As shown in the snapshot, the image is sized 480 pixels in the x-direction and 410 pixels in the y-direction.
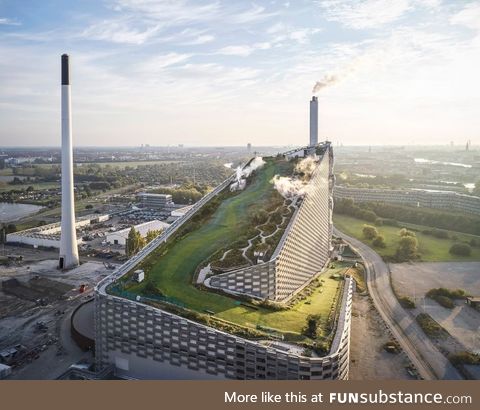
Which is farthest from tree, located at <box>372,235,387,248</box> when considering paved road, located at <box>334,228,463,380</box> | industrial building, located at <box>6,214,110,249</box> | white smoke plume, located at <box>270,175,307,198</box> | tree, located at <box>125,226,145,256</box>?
industrial building, located at <box>6,214,110,249</box>

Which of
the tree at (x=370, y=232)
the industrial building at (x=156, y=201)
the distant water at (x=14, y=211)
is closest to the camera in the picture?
the tree at (x=370, y=232)

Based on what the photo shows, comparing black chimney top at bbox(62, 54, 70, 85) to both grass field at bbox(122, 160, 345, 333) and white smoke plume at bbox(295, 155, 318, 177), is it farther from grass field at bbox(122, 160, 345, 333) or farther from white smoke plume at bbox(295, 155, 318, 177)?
white smoke plume at bbox(295, 155, 318, 177)

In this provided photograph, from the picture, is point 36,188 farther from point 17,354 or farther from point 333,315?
point 333,315

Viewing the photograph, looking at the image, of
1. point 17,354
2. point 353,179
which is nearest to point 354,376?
point 17,354

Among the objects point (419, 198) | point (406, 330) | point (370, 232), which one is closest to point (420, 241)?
point (370, 232)

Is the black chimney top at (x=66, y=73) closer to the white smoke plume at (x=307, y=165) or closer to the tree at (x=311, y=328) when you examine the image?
the white smoke plume at (x=307, y=165)

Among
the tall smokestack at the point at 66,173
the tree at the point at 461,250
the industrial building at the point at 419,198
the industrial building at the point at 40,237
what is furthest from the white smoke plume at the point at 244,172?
the industrial building at the point at 419,198

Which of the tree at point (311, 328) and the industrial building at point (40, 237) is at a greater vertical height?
the tree at point (311, 328)
